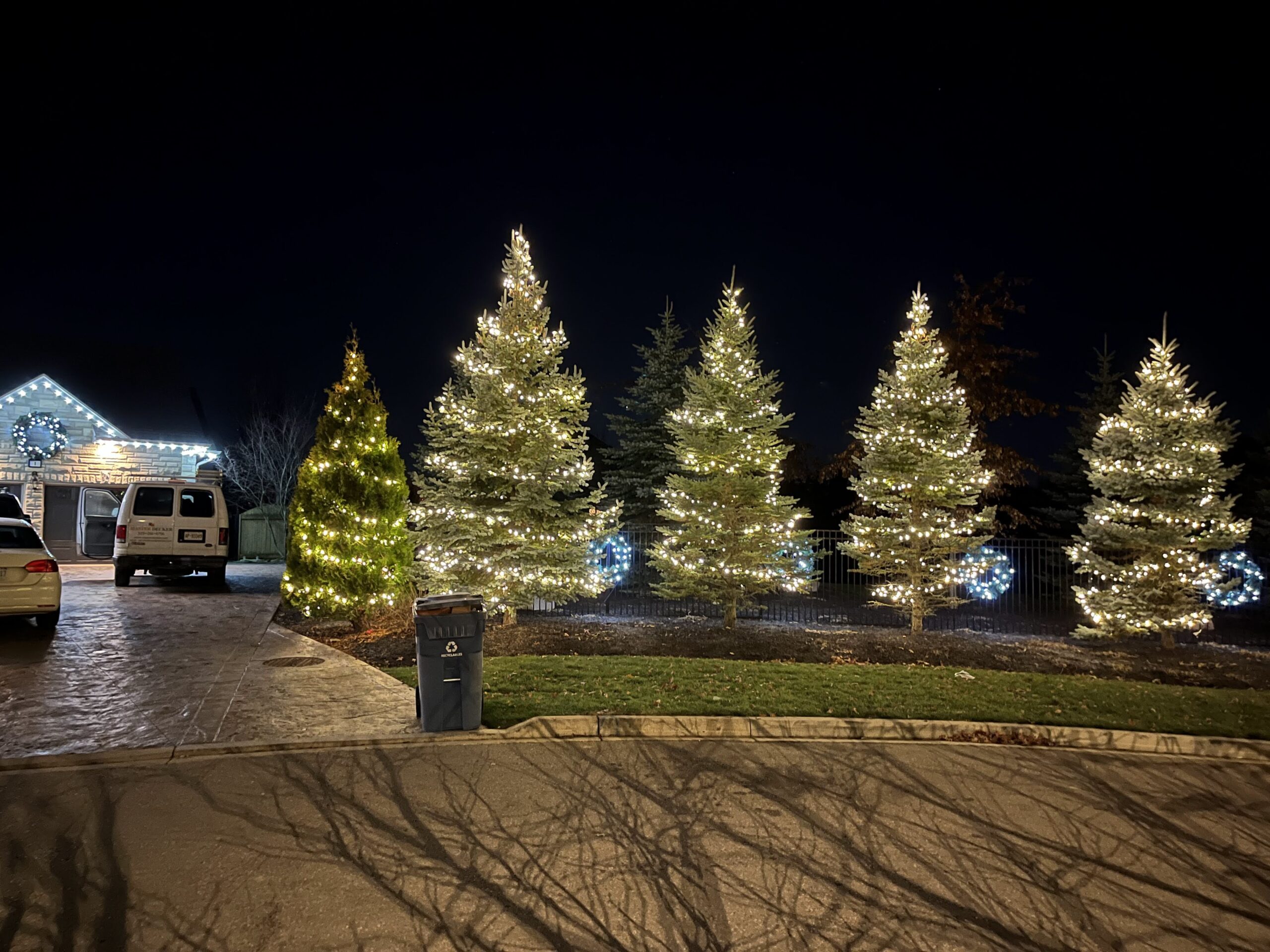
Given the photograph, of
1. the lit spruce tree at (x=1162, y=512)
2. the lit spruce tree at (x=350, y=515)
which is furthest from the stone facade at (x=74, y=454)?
the lit spruce tree at (x=1162, y=512)

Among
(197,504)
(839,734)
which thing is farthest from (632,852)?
(197,504)

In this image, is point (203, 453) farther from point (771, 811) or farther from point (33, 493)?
point (771, 811)

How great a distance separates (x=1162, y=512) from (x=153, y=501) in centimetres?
1889

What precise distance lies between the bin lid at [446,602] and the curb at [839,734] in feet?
3.62

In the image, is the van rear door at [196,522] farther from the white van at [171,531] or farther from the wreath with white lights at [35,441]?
the wreath with white lights at [35,441]

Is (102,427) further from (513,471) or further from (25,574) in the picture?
(513,471)

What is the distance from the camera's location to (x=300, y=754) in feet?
19.7

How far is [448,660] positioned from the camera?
21.3 feet

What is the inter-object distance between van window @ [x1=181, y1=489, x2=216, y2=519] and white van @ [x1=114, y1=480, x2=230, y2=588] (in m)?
0.01

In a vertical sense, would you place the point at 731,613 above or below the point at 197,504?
below

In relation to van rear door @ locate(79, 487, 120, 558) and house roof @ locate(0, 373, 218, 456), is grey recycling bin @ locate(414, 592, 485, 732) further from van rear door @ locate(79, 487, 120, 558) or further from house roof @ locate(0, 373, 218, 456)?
house roof @ locate(0, 373, 218, 456)

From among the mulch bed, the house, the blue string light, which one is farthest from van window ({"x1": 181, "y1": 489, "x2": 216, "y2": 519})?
the blue string light

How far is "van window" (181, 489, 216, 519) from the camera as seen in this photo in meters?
15.8

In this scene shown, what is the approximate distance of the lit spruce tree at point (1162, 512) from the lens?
38.9 ft
